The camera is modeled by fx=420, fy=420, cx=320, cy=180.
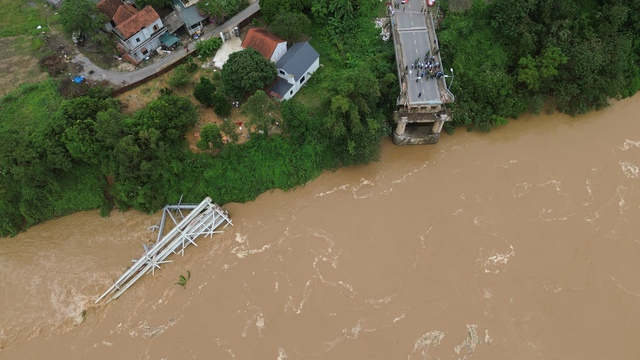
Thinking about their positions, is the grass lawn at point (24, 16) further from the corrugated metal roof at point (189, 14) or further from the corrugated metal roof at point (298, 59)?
the corrugated metal roof at point (298, 59)

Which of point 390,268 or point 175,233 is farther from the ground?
point 175,233

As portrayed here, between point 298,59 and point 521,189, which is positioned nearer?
point 521,189

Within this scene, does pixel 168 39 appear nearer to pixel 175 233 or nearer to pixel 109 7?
pixel 109 7

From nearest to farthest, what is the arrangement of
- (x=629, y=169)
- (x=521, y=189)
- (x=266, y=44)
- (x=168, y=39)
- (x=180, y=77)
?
(x=521, y=189) → (x=629, y=169) → (x=266, y=44) → (x=180, y=77) → (x=168, y=39)

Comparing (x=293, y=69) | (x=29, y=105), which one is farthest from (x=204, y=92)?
(x=29, y=105)

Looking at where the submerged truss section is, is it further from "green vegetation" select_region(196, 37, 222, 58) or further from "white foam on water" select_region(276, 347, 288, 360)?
"green vegetation" select_region(196, 37, 222, 58)

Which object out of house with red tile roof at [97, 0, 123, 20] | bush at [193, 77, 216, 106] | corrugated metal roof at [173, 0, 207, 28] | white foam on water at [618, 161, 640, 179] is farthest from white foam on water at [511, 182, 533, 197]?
house with red tile roof at [97, 0, 123, 20]

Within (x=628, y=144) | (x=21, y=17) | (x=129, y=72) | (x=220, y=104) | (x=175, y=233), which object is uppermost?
(x=21, y=17)

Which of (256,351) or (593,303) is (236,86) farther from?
(593,303)
